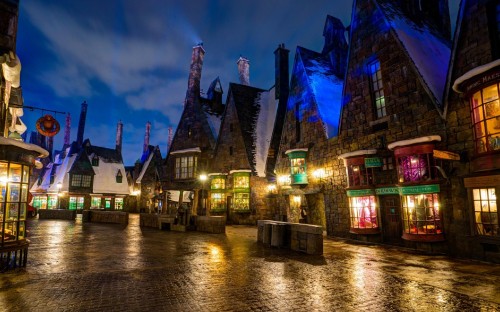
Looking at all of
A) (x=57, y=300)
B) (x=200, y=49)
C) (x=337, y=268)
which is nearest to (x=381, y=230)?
(x=337, y=268)

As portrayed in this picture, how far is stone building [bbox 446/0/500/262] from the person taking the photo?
28.9 feet

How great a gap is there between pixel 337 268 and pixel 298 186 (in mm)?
10571

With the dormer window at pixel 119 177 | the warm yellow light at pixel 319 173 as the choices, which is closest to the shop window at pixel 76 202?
the dormer window at pixel 119 177

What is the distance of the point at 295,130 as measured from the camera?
1986 centimetres

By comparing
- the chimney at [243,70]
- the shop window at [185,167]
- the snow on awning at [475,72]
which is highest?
the chimney at [243,70]

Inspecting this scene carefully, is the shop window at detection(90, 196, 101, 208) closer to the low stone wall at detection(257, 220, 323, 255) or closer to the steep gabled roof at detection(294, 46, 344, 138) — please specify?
the steep gabled roof at detection(294, 46, 344, 138)

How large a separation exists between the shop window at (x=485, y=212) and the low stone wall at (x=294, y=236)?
4945 millimetres

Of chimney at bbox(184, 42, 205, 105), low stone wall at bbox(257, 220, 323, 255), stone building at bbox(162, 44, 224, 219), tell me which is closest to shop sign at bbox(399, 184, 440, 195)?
low stone wall at bbox(257, 220, 323, 255)

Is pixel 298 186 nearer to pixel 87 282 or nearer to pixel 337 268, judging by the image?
pixel 337 268

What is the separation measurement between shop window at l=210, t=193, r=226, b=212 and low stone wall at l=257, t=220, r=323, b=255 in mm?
11957

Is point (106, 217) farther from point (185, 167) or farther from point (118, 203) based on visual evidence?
point (118, 203)

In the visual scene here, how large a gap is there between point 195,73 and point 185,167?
1007cm

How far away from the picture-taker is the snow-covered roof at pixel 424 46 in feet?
39.1

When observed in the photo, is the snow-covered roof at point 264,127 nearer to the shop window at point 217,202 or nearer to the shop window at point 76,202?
the shop window at point 217,202
